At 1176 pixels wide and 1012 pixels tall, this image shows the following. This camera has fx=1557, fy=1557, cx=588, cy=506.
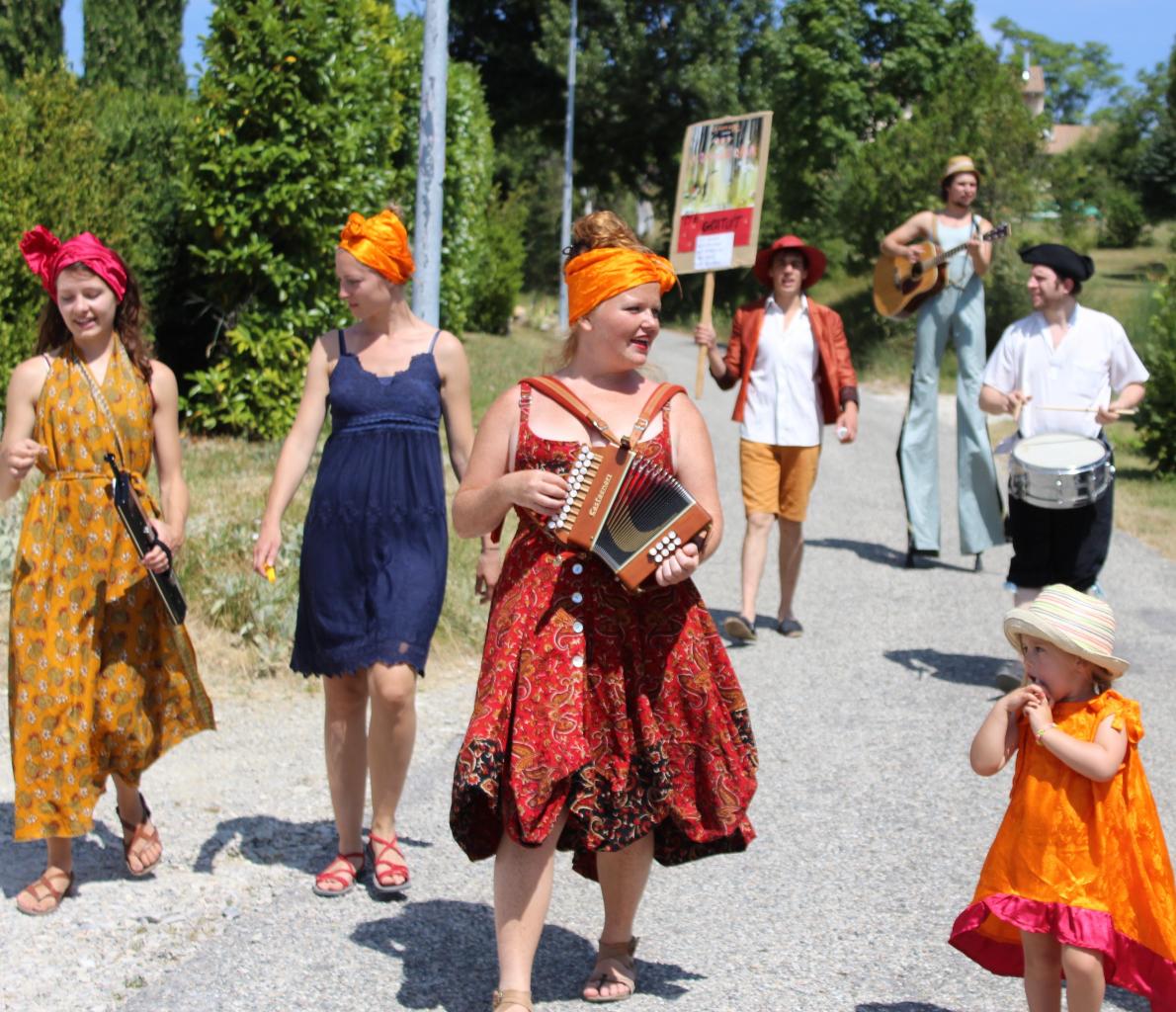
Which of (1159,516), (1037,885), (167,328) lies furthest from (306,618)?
(1159,516)

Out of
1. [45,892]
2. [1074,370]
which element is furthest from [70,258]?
[1074,370]

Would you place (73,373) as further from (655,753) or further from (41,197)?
(41,197)

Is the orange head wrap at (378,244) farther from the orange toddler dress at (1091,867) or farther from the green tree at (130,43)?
the green tree at (130,43)

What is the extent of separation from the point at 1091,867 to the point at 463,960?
1.74 m

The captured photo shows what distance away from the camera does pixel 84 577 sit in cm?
462

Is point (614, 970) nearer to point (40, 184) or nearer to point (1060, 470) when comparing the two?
point (1060, 470)

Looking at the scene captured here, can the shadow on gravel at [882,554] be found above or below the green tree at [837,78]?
below

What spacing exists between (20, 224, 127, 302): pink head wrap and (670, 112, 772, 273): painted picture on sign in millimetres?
3568

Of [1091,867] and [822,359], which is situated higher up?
[822,359]

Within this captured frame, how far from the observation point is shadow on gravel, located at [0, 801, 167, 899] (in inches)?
190

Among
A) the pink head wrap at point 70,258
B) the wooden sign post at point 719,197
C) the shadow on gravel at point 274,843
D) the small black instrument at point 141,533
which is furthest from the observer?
the wooden sign post at point 719,197

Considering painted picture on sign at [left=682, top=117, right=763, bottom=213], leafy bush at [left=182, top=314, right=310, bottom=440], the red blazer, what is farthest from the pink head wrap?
leafy bush at [left=182, top=314, right=310, bottom=440]

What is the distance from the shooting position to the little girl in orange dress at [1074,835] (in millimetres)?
3418

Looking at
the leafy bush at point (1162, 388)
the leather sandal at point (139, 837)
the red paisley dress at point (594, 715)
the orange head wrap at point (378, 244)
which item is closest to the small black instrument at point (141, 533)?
the leather sandal at point (139, 837)
